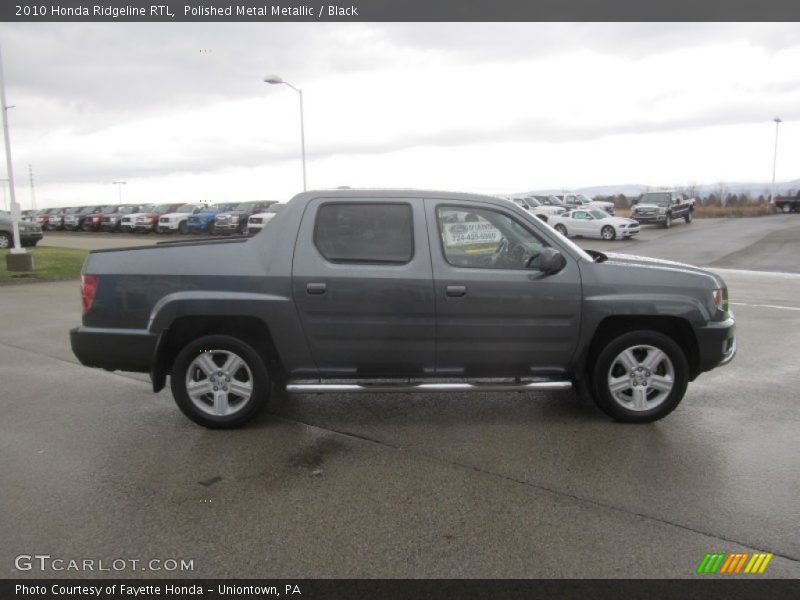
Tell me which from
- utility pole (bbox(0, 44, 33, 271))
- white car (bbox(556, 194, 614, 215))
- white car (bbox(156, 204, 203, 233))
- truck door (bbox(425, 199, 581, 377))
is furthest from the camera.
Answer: white car (bbox(556, 194, 614, 215))

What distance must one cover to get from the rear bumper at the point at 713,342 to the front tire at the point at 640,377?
0.17 metres

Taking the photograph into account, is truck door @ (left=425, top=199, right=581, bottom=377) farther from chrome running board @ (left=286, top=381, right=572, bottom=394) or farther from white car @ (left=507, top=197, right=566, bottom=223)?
white car @ (left=507, top=197, right=566, bottom=223)

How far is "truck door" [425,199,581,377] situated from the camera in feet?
15.5

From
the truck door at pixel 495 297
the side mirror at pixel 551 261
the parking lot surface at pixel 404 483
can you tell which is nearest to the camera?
the parking lot surface at pixel 404 483

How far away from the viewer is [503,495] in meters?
3.75

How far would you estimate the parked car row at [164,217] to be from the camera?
31719mm

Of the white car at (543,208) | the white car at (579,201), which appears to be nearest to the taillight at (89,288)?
the white car at (543,208)

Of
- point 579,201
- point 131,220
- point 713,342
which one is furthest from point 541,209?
point 713,342

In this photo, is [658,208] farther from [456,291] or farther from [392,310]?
[392,310]

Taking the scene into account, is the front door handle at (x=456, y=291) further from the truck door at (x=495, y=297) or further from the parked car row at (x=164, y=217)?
the parked car row at (x=164, y=217)

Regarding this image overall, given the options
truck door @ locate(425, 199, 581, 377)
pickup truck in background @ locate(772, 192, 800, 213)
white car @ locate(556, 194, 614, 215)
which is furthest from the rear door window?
pickup truck in background @ locate(772, 192, 800, 213)

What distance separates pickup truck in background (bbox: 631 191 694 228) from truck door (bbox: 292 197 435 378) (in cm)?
3383
